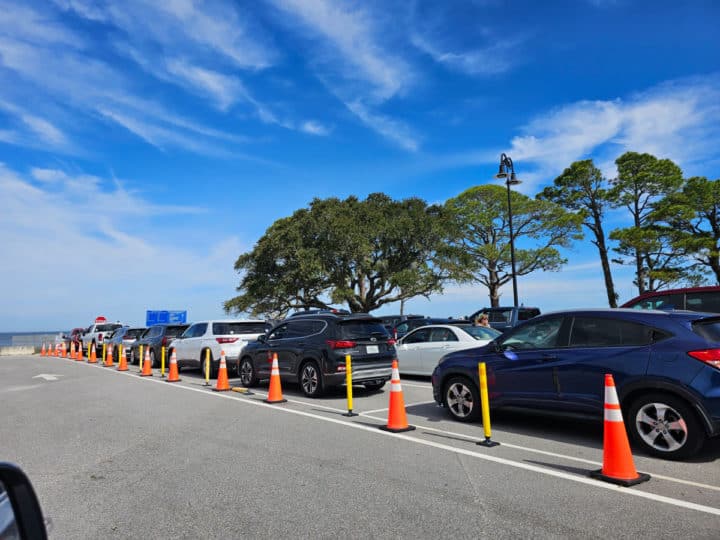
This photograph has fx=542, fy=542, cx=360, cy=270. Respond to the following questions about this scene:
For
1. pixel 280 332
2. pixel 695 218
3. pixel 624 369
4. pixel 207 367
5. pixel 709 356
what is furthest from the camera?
pixel 695 218

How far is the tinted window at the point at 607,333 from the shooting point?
637 centimetres

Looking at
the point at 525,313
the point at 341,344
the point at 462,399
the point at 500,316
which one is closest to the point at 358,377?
the point at 341,344

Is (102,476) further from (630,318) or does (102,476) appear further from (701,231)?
(701,231)

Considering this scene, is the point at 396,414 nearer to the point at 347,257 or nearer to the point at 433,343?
the point at 433,343

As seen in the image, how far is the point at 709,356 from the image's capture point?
571 cm

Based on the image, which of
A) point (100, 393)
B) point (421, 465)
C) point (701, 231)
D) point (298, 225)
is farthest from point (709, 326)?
point (298, 225)

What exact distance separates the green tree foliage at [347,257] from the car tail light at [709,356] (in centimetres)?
3049

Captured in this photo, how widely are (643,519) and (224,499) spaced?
3.48m

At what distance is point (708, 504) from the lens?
4535 mm

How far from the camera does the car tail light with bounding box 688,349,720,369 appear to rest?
5676 mm

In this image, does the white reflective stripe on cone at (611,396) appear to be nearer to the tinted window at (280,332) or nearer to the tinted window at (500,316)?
the tinted window at (280,332)

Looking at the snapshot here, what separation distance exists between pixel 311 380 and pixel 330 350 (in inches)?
36.1

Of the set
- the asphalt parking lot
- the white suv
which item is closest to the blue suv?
the asphalt parking lot

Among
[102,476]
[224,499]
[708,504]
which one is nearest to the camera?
[708,504]
